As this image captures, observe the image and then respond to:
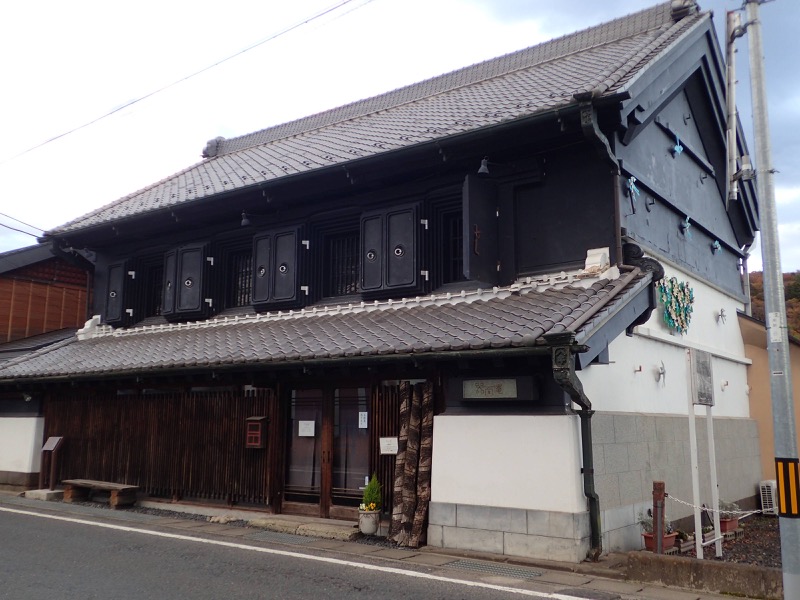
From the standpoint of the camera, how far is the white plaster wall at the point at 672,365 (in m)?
10.2

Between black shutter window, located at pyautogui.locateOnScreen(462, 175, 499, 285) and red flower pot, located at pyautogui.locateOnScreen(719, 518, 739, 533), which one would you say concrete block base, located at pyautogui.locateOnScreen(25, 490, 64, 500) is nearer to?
black shutter window, located at pyautogui.locateOnScreen(462, 175, 499, 285)

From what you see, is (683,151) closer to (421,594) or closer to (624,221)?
(624,221)

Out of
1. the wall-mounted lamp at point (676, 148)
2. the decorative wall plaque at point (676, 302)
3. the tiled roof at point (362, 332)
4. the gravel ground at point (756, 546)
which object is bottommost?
the gravel ground at point (756, 546)

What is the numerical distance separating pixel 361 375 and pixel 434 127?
494 cm

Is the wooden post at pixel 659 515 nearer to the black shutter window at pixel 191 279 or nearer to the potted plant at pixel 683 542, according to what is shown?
the potted plant at pixel 683 542

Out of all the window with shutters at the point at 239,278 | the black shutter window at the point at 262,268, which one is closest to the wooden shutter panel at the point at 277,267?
the black shutter window at the point at 262,268

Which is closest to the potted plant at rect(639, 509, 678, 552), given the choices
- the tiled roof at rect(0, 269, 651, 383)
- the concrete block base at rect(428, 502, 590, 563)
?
the concrete block base at rect(428, 502, 590, 563)

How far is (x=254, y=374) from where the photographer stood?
12109 mm

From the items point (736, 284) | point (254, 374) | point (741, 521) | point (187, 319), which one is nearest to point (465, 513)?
point (254, 374)

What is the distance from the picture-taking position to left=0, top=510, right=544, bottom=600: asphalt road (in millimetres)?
6957

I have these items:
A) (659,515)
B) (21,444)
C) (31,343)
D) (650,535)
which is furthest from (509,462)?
(31,343)

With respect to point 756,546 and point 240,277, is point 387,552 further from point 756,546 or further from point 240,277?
point 240,277

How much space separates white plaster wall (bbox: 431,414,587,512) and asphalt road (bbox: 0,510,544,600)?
1675 millimetres

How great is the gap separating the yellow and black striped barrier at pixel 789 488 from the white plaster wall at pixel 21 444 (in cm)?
1477
